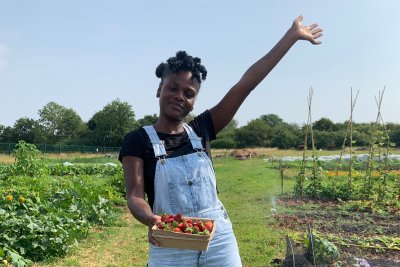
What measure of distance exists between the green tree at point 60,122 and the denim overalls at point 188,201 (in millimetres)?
56659

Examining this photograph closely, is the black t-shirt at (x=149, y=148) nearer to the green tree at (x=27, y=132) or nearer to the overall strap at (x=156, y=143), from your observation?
the overall strap at (x=156, y=143)

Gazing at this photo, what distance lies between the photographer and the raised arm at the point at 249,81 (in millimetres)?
2133

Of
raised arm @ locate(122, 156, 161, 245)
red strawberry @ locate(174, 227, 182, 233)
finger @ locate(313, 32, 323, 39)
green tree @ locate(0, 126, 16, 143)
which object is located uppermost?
green tree @ locate(0, 126, 16, 143)

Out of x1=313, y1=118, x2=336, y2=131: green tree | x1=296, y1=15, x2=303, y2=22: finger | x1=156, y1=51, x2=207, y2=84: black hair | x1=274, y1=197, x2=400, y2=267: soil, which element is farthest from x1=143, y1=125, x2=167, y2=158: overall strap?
x1=313, y1=118, x2=336, y2=131: green tree

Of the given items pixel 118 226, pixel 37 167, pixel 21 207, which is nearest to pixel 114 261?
pixel 21 207

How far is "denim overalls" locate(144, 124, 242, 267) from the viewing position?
72.7 inches

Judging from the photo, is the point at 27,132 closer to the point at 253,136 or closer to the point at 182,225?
the point at 253,136

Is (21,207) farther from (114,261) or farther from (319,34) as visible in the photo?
(319,34)

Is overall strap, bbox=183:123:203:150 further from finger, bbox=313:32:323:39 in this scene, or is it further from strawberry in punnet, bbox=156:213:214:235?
finger, bbox=313:32:323:39

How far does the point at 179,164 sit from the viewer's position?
191 centimetres

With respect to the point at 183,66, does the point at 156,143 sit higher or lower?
lower

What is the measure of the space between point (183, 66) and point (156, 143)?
393 millimetres

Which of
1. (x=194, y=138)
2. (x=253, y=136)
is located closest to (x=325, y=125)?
(x=253, y=136)

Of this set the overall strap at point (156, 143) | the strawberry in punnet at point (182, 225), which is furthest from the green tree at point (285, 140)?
the strawberry in punnet at point (182, 225)
